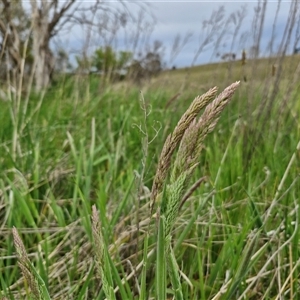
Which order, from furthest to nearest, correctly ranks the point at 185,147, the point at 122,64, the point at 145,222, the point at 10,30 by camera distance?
the point at 122,64 < the point at 10,30 < the point at 145,222 < the point at 185,147

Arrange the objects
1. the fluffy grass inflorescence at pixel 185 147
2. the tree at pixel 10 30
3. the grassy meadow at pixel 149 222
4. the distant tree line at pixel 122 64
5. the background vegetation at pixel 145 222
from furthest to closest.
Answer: the distant tree line at pixel 122 64 → the tree at pixel 10 30 → the background vegetation at pixel 145 222 → the grassy meadow at pixel 149 222 → the fluffy grass inflorescence at pixel 185 147

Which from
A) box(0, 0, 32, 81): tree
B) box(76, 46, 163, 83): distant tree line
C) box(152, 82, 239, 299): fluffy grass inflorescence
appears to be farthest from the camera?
box(76, 46, 163, 83): distant tree line

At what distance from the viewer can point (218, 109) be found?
31 cm

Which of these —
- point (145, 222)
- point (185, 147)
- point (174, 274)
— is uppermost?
point (185, 147)

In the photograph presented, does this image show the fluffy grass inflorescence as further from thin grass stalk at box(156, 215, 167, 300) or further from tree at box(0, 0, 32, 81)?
tree at box(0, 0, 32, 81)

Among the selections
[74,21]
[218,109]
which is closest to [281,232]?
[218,109]

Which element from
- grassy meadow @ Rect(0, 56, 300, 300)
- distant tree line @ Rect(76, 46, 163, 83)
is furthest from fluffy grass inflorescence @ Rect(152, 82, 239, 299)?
distant tree line @ Rect(76, 46, 163, 83)

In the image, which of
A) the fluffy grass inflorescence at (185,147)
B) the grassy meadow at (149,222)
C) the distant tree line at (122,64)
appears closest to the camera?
the fluffy grass inflorescence at (185,147)

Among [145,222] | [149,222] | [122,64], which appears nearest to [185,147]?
[149,222]

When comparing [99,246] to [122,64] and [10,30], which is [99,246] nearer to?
[10,30]

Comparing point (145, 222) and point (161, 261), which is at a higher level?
point (161, 261)

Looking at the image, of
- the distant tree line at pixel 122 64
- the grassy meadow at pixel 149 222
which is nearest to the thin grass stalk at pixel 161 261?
the grassy meadow at pixel 149 222

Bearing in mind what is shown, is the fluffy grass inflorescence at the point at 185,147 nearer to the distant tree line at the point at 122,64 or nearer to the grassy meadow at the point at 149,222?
the grassy meadow at the point at 149,222

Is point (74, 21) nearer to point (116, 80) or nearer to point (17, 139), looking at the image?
point (116, 80)
